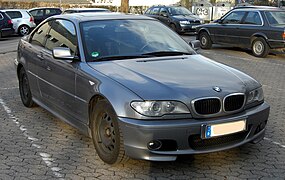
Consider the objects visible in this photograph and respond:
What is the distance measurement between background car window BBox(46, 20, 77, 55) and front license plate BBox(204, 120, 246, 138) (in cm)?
196

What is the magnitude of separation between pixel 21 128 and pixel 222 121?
2953 mm

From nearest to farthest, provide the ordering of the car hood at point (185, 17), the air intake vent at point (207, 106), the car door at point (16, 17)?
the air intake vent at point (207, 106), the car hood at point (185, 17), the car door at point (16, 17)

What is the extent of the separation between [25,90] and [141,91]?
3334 millimetres

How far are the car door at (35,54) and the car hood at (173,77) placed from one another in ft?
5.02

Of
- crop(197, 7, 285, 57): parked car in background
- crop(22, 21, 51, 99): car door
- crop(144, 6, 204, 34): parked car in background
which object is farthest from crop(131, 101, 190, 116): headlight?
crop(144, 6, 204, 34): parked car in background

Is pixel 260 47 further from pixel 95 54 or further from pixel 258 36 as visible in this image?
pixel 95 54

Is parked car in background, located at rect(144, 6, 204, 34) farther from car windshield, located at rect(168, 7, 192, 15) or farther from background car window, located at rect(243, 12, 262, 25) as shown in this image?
background car window, located at rect(243, 12, 262, 25)

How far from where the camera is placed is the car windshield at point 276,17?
41.0 feet

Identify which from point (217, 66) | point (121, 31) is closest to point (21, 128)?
point (121, 31)

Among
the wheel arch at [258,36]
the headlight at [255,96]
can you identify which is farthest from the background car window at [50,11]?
the headlight at [255,96]

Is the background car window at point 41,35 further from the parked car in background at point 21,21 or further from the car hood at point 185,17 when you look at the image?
the parked car in background at point 21,21

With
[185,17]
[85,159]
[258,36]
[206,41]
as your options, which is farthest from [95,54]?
[185,17]

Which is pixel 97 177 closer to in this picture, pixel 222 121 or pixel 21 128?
pixel 222 121

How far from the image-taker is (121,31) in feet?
16.3
